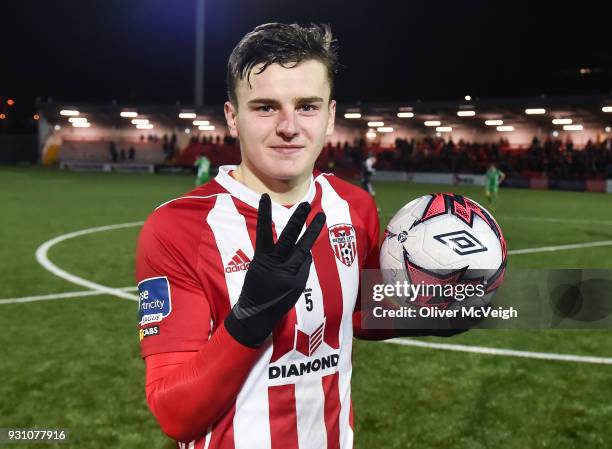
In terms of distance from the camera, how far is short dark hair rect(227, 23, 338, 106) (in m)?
1.85

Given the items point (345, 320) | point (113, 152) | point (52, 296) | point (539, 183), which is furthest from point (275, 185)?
point (113, 152)

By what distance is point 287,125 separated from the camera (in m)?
1.82

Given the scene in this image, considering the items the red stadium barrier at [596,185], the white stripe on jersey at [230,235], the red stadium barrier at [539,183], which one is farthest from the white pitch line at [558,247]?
the red stadium barrier at [539,183]

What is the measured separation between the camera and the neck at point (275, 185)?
2.07 m

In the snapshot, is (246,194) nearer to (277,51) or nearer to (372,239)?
(277,51)

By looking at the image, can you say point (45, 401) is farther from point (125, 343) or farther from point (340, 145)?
point (340, 145)

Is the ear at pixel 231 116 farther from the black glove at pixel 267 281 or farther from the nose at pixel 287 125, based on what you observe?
the black glove at pixel 267 281

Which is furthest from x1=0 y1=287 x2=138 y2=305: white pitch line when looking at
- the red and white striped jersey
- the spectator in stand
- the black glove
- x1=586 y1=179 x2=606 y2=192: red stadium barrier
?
the spectator in stand

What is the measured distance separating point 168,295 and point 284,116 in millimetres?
668

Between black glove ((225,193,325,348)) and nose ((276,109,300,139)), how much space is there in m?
0.33

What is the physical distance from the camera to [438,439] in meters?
3.88

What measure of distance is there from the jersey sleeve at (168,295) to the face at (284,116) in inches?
14.9

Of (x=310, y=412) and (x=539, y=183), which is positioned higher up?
(x=539, y=183)

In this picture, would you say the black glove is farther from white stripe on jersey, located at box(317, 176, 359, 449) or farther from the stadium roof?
the stadium roof
